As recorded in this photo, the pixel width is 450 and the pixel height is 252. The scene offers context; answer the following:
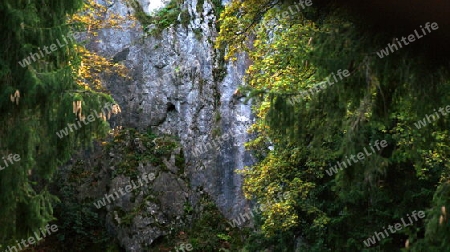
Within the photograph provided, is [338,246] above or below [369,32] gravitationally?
below

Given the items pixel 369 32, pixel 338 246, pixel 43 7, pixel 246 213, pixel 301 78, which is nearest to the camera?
pixel 369 32

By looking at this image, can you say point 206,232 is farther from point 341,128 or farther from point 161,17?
point 341,128

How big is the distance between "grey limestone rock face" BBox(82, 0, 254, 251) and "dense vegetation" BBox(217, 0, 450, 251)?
4.82 meters

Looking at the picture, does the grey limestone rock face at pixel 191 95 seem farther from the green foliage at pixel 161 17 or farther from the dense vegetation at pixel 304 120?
the dense vegetation at pixel 304 120

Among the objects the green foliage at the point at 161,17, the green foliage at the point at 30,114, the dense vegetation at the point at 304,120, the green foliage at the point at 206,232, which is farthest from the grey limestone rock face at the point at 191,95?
the green foliage at the point at 30,114

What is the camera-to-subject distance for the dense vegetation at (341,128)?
4.33m

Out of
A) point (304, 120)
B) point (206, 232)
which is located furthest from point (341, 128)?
point (206, 232)

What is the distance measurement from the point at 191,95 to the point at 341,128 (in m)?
13.6

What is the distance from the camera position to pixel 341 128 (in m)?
4.59

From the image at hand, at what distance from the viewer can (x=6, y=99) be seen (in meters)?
5.78

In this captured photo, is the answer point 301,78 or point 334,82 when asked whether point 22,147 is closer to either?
point 334,82

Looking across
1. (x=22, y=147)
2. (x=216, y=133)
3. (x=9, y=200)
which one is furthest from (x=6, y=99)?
(x=216, y=133)

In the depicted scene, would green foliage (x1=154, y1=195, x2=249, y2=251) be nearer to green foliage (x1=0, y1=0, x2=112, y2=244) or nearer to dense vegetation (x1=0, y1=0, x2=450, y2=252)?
dense vegetation (x1=0, y1=0, x2=450, y2=252)

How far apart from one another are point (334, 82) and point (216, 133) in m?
12.8
